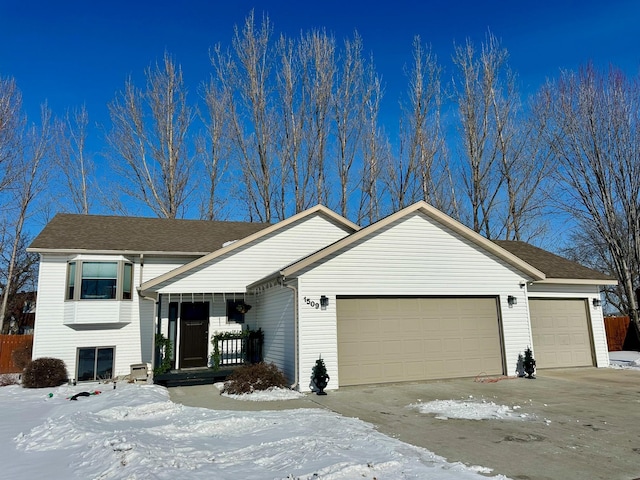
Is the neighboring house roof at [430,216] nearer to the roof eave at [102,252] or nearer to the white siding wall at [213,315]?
the white siding wall at [213,315]

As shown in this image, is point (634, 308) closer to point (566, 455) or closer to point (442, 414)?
point (442, 414)

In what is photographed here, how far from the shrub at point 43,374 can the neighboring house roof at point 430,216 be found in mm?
6086

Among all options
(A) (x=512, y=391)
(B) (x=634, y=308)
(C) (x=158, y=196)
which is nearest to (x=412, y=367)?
(A) (x=512, y=391)

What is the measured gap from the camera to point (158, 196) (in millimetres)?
27438

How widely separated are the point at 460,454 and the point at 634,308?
1761cm

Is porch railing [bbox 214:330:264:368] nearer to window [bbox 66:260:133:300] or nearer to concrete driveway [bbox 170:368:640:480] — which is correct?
concrete driveway [bbox 170:368:640:480]

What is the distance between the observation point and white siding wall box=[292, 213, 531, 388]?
11164 mm

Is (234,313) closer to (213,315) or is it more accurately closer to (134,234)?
(213,315)

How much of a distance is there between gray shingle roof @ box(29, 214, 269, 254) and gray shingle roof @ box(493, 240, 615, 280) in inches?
428

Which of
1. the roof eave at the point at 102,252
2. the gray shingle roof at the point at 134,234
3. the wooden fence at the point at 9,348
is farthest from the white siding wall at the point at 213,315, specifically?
the wooden fence at the point at 9,348

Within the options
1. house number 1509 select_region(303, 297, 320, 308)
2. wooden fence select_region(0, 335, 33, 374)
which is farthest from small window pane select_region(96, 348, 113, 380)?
house number 1509 select_region(303, 297, 320, 308)

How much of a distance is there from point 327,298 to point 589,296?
9.86 m

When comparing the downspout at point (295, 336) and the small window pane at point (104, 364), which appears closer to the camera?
the downspout at point (295, 336)

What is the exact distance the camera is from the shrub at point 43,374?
12602mm
